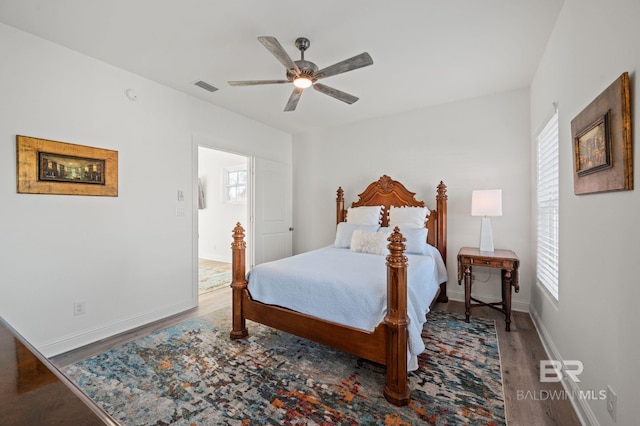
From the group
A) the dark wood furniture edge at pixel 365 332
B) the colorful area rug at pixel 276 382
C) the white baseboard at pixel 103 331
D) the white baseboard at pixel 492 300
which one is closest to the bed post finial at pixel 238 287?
the dark wood furniture edge at pixel 365 332

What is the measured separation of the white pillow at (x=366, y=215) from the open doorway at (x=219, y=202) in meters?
2.78

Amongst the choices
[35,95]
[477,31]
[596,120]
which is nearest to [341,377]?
[596,120]

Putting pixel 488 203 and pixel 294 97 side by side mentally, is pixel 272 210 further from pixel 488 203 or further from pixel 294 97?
pixel 488 203

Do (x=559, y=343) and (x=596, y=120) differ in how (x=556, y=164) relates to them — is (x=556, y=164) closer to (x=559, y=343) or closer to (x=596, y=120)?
(x=596, y=120)

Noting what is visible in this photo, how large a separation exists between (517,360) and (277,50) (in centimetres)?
306

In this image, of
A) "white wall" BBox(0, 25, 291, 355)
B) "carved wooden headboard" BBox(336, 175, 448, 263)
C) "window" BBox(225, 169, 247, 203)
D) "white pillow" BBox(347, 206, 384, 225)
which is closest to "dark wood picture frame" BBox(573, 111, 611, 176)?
"carved wooden headboard" BBox(336, 175, 448, 263)

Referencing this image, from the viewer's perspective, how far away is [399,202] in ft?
13.3

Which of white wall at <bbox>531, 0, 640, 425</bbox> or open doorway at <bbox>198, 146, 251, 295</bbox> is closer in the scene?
white wall at <bbox>531, 0, 640, 425</bbox>

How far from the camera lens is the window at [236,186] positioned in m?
6.16

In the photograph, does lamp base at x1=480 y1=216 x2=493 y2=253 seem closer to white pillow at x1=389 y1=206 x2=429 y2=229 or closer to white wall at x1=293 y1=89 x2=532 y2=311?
white wall at x1=293 y1=89 x2=532 y2=311

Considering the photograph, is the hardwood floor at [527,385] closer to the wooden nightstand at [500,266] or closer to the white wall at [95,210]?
the wooden nightstand at [500,266]

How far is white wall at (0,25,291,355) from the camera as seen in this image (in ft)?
7.37

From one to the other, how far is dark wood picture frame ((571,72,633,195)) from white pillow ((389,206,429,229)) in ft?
6.49

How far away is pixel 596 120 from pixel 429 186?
100 inches
